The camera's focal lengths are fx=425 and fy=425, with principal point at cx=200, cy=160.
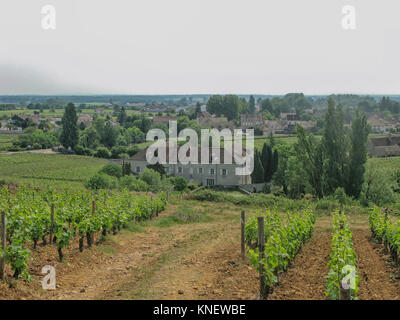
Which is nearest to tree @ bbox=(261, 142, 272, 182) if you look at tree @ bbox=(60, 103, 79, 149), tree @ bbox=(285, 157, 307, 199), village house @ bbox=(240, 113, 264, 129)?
tree @ bbox=(285, 157, 307, 199)

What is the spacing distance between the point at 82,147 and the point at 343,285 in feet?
267

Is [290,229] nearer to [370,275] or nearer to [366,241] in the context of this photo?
[370,275]

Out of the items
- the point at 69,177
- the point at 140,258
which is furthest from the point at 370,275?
the point at 69,177

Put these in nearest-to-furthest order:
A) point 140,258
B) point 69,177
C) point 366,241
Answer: point 140,258, point 366,241, point 69,177

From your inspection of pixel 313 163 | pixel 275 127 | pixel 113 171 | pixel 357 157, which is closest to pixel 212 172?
pixel 113 171

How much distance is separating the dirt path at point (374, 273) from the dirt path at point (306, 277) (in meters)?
0.91

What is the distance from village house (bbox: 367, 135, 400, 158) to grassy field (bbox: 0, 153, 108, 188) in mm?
52871

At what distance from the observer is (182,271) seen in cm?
1137

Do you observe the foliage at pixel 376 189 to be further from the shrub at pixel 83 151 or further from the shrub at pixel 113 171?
the shrub at pixel 83 151

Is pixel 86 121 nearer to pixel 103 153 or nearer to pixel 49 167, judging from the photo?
pixel 103 153

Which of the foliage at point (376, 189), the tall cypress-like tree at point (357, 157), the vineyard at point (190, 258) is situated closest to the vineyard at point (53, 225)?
the vineyard at point (190, 258)

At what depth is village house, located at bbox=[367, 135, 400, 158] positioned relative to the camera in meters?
85.1

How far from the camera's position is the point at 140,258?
13.0 m

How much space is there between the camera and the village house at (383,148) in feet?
279
